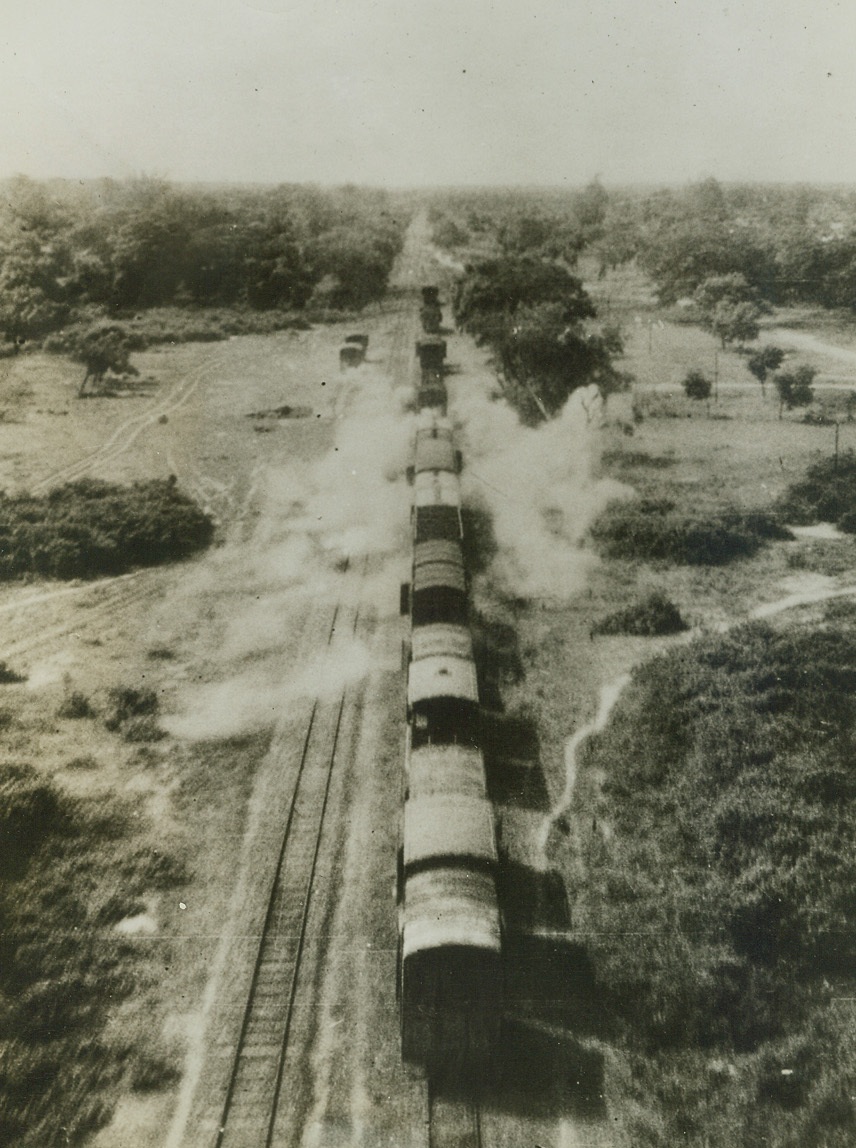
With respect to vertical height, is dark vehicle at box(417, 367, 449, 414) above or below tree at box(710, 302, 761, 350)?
below

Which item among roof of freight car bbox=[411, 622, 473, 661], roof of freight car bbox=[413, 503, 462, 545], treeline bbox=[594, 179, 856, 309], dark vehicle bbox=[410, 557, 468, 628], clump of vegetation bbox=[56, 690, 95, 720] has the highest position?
treeline bbox=[594, 179, 856, 309]

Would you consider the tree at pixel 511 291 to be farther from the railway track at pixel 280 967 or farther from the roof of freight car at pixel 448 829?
the roof of freight car at pixel 448 829

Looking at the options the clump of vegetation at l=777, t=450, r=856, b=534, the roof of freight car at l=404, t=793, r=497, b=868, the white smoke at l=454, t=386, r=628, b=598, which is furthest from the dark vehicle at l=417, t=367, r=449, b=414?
the roof of freight car at l=404, t=793, r=497, b=868

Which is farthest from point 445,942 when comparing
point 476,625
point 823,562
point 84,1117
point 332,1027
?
point 823,562

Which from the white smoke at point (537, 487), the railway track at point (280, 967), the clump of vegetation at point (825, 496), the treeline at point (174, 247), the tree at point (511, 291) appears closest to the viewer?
the railway track at point (280, 967)

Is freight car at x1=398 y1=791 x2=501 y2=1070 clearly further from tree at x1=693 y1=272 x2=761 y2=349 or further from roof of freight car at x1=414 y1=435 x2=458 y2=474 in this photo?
tree at x1=693 y1=272 x2=761 y2=349

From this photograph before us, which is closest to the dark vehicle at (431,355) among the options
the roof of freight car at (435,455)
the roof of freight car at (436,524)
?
the roof of freight car at (435,455)

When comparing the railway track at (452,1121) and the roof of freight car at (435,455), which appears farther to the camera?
the roof of freight car at (435,455)
